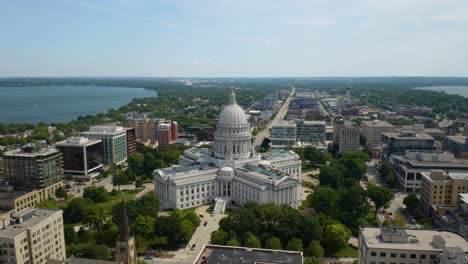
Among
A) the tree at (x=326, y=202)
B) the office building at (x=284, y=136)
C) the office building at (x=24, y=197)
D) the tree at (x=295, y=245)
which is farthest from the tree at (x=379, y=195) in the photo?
the office building at (x=24, y=197)

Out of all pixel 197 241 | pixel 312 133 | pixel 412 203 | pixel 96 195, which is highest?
pixel 312 133

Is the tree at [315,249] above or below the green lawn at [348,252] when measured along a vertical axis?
above

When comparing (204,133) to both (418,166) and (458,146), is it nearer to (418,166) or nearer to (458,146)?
(418,166)

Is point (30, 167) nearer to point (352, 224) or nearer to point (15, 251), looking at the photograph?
point (15, 251)

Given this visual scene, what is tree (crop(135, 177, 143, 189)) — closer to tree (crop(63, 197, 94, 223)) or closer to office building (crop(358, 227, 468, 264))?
tree (crop(63, 197, 94, 223))

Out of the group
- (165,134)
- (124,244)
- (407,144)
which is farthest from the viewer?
(165,134)

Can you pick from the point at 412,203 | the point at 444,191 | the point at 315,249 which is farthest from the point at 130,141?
the point at 444,191

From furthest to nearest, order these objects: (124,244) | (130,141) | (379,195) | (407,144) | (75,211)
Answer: (130,141), (407,144), (379,195), (75,211), (124,244)

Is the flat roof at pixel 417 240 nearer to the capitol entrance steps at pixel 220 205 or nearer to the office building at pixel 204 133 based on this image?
the capitol entrance steps at pixel 220 205
